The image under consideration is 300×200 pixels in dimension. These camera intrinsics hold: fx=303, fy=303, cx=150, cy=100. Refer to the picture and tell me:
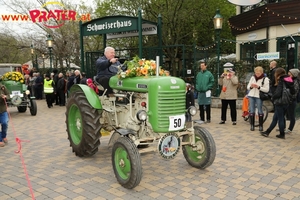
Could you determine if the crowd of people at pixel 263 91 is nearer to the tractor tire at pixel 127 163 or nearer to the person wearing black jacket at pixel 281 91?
the person wearing black jacket at pixel 281 91

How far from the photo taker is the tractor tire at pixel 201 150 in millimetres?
4352

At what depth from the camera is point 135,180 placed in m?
3.75

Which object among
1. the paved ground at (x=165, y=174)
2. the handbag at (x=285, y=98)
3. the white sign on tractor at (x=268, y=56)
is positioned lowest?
the paved ground at (x=165, y=174)

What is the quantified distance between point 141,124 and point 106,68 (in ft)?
4.28

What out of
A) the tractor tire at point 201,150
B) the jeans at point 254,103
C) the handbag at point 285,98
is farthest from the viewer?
the jeans at point 254,103

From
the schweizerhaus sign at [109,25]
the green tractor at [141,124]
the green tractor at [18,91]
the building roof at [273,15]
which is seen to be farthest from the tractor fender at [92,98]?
the building roof at [273,15]

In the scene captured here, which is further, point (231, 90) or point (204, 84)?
point (204, 84)

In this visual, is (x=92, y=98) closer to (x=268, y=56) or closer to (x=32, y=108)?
(x=32, y=108)

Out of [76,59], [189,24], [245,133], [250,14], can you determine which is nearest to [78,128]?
[245,133]

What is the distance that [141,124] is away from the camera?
433 cm

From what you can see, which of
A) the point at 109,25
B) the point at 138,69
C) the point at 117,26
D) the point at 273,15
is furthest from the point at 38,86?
the point at 138,69

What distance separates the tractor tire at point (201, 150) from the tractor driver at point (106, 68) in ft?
5.13

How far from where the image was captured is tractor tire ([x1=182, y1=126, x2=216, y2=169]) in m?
4.35

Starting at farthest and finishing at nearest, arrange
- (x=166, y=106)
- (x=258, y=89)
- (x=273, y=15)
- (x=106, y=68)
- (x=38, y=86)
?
(x=38, y=86)
(x=273, y=15)
(x=258, y=89)
(x=106, y=68)
(x=166, y=106)
